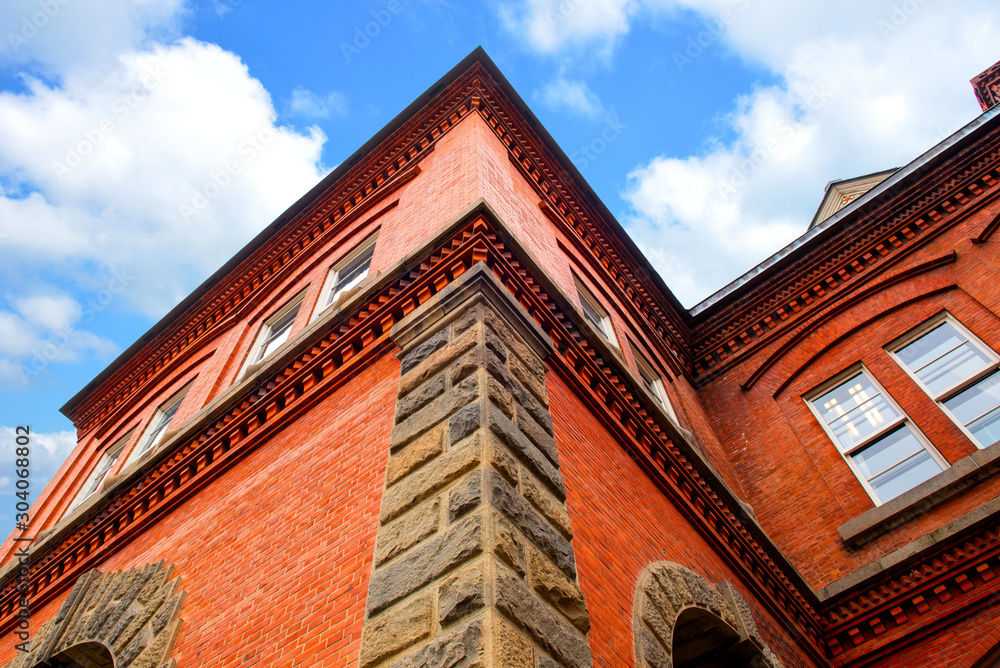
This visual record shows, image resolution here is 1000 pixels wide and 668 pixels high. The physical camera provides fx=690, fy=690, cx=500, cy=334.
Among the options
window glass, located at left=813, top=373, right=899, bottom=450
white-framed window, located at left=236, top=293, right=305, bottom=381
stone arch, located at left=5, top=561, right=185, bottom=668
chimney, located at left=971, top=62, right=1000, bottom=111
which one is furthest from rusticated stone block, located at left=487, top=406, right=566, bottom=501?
chimney, located at left=971, top=62, right=1000, bottom=111

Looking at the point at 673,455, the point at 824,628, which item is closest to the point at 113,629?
the point at 673,455

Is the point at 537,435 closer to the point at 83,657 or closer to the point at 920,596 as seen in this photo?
the point at 83,657

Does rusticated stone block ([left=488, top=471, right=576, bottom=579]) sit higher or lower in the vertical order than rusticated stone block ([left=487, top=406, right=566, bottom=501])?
lower

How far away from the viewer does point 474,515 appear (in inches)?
154

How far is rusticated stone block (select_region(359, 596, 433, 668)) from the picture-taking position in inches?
142

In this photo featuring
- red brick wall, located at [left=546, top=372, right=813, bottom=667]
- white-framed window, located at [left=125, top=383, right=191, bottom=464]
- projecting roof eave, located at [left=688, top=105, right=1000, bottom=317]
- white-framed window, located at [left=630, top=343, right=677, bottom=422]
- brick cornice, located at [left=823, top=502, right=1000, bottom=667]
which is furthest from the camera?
projecting roof eave, located at [left=688, top=105, right=1000, bottom=317]

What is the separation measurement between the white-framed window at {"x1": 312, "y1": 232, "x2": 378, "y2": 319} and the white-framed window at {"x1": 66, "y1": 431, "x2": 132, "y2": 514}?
5291mm

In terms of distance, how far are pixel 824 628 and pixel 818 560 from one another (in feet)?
3.34

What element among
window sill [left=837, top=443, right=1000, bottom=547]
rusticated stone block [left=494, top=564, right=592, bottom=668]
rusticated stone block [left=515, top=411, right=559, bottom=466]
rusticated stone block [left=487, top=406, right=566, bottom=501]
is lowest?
rusticated stone block [left=494, top=564, right=592, bottom=668]

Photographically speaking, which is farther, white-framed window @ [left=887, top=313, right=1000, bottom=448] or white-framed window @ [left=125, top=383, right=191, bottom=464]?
white-framed window @ [left=125, top=383, right=191, bottom=464]

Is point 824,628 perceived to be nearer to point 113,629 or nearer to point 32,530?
point 113,629

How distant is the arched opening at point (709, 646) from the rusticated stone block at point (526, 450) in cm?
228

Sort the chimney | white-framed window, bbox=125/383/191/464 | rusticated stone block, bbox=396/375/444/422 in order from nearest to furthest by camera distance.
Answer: rusticated stone block, bbox=396/375/444/422 < white-framed window, bbox=125/383/191/464 < the chimney

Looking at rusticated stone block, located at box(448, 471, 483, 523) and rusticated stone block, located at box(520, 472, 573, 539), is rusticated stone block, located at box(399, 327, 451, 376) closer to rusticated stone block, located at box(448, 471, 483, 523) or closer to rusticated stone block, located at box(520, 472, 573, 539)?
rusticated stone block, located at box(520, 472, 573, 539)
